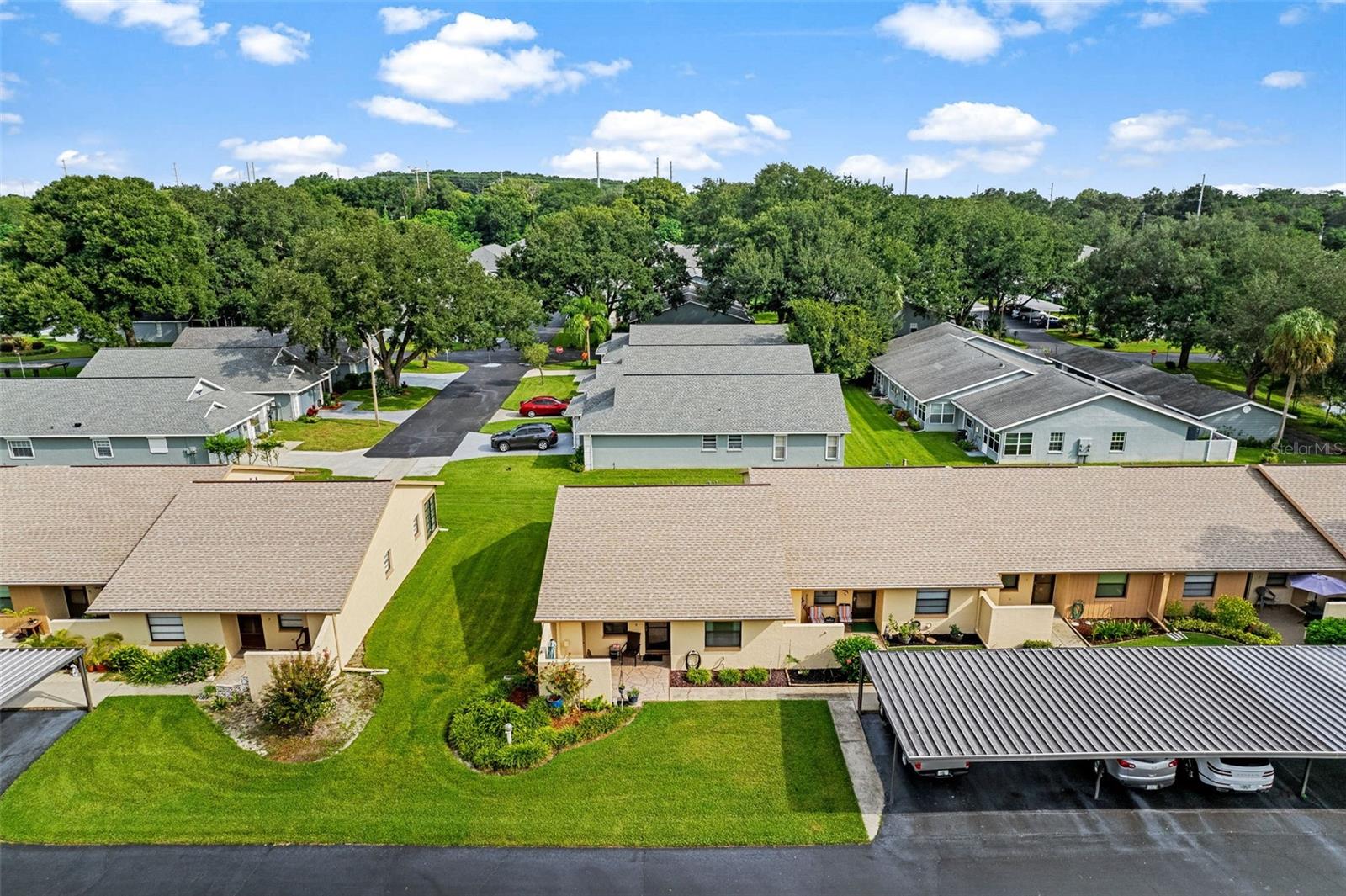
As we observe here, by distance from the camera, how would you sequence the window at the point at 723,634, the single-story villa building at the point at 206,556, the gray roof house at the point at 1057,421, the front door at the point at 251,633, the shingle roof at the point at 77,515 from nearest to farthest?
1. the window at the point at 723,634
2. the single-story villa building at the point at 206,556
3. the front door at the point at 251,633
4. the shingle roof at the point at 77,515
5. the gray roof house at the point at 1057,421

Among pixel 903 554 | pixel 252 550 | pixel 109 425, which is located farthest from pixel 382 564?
pixel 109 425

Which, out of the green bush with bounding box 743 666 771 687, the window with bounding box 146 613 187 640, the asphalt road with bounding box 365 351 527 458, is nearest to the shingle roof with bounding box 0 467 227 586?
the window with bounding box 146 613 187 640

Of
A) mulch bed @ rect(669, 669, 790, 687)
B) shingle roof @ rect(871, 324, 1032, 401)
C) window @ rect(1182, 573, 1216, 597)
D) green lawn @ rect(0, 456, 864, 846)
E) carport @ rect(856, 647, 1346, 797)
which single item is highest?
shingle roof @ rect(871, 324, 1032, 401)

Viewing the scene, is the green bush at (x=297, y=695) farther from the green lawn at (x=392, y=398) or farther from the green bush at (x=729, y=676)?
the green lawn at (x=392, y=398)

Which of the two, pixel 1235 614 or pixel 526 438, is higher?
pixel 526 438

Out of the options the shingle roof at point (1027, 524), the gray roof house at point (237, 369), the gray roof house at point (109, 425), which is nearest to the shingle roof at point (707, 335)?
the gray roof house at point (237, 369)

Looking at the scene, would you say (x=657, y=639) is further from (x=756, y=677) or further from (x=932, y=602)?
(x=932, y=602)

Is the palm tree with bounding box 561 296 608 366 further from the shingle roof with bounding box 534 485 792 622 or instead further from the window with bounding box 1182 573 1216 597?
the window with bounding box 1182 573 1216 597
